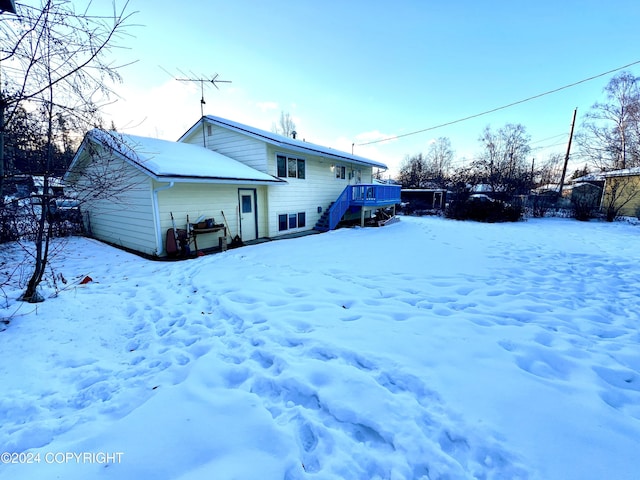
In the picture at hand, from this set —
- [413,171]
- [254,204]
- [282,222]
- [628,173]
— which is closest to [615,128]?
[628,173]

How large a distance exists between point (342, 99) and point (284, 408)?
831 inches

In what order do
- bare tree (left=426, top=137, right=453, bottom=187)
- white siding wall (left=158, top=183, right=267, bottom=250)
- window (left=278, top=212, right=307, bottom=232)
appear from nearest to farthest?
1. white siding wall (left=158, top=183, right=267, bottom=250)
2. window (left=278, top=212, right=307, bottom=232)
3. bare tree (left=426, top=137, right=453, bottom=187)

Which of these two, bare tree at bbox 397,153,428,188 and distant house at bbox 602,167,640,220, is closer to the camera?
distant house at bbox 602,167,640,220

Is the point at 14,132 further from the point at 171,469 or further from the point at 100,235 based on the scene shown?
the point at 100,235

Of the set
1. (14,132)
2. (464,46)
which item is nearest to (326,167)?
(464,46)

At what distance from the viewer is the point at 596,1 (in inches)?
Result: 356

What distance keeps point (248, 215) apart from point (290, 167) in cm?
323

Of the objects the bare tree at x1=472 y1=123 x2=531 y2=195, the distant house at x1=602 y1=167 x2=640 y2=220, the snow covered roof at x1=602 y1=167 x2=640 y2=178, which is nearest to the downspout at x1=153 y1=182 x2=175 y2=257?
the distant house at x1=602 y1=167 x2=640 y2=220

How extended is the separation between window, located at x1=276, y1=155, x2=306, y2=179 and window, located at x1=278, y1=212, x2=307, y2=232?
6.08ft

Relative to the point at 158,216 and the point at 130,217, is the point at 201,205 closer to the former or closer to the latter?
the point at 158,216

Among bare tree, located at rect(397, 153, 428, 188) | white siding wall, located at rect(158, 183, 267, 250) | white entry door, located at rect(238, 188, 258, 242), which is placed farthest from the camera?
bare tree, located at rect(397, 153, 428, 188)

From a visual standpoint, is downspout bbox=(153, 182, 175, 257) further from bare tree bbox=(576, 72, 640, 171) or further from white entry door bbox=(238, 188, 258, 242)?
bare tree bbox=(576, 72, 640, 171)

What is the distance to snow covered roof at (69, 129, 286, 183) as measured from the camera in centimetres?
733

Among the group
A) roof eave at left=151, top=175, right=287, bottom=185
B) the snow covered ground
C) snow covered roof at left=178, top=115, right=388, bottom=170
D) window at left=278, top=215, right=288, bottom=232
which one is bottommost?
the snow covered ground
